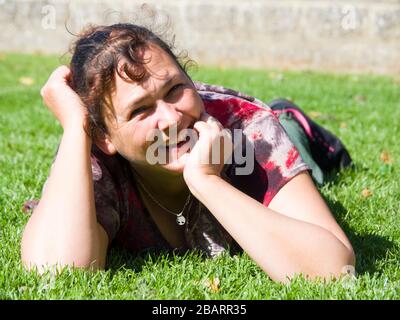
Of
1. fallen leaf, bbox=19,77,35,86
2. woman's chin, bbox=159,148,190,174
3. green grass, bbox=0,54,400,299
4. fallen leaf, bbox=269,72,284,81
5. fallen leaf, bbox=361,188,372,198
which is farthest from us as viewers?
fallen leaf, bbox=269,72,284,81

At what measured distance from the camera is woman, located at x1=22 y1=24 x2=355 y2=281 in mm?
2678

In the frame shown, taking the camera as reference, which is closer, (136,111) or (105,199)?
(136,111)

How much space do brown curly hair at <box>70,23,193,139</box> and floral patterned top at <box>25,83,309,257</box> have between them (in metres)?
0.22

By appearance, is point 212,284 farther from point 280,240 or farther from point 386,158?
point 386,158

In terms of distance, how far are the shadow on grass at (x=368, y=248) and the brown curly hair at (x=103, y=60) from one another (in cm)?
113

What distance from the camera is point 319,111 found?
6766mm

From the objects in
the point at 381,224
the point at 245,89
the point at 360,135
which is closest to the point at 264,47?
the point at 245,89

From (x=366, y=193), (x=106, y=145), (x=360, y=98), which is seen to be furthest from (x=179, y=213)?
(x=360, y=98)

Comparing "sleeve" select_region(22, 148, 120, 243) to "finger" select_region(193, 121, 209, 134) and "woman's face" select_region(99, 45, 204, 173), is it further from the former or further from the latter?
"finger" select_region(193, 121, 209, 134)

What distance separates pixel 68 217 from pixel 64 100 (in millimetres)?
558

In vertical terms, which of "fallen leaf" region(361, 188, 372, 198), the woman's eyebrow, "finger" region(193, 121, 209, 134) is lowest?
"fallen leaf" region(361, 188, 372, 198)

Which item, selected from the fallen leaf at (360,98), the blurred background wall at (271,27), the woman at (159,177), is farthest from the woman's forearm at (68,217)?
the blurred background wall at (271,27)

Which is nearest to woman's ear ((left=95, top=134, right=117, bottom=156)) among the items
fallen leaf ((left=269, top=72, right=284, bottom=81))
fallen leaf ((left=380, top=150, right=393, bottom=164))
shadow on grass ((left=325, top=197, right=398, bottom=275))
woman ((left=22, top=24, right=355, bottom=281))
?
woman ((left=22, top=24, right=355, bottom=281))

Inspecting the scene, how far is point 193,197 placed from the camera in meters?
3.12
